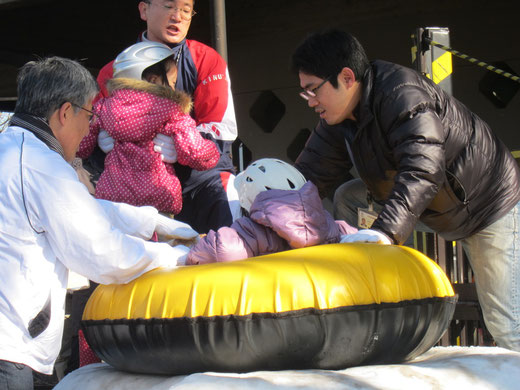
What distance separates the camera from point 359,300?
219cm

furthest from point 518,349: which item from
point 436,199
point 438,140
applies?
point 438,140

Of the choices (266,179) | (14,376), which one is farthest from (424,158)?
(14,376)

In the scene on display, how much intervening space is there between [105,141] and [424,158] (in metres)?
1.48

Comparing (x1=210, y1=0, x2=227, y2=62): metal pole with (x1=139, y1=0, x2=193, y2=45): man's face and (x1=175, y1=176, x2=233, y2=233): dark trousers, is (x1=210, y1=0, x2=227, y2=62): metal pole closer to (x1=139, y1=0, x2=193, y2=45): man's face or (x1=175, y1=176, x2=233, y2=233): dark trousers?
(x1=139, y1=0, x2=193, y2=45): man's face

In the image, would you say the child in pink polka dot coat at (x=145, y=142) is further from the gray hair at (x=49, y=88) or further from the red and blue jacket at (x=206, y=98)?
the gray hair at (x=49, y=88)

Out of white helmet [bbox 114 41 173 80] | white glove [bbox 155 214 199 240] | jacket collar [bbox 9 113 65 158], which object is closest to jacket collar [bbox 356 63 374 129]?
white glove [bbox 155 214 199 240]

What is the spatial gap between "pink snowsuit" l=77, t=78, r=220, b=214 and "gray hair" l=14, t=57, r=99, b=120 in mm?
811

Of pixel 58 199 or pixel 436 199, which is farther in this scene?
pixel 436 199

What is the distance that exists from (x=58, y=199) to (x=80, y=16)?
18.9ft

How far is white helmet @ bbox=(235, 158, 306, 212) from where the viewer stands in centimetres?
256

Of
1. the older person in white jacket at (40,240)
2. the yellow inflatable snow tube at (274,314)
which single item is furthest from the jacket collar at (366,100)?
the older person in white jacket at (40,240)

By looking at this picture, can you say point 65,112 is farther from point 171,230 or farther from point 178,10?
point 178,10

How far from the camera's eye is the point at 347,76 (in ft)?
9.57

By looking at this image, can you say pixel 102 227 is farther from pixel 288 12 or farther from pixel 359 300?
pixel 288 12
